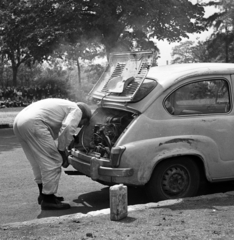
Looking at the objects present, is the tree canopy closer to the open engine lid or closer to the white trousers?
the open engine lid

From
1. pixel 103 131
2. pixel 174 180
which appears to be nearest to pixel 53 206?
pixel 103 131

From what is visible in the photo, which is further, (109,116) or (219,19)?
(219,19)

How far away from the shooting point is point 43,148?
618 centimetres

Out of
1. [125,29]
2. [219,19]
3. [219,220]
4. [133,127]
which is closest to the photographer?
[219,220]

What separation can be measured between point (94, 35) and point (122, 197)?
68.5 ft

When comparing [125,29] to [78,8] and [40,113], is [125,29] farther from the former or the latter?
[40,113]

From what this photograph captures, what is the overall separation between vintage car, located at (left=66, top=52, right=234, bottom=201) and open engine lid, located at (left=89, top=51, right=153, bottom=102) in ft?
0.05

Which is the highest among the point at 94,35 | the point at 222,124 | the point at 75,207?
the point at 94,35

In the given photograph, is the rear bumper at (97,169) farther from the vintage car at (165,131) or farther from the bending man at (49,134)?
the bending man at (49,134)

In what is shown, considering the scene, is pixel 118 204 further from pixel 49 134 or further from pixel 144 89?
pixel 144 89

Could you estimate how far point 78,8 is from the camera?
82.5 feet

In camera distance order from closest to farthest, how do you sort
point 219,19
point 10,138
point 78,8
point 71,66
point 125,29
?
point 10,138 < point 78,8 < point 125,29 < point 219,19 < point 71,66

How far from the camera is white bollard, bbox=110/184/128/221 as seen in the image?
17.0 feet

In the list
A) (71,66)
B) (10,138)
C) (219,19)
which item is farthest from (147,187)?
(71,66)
